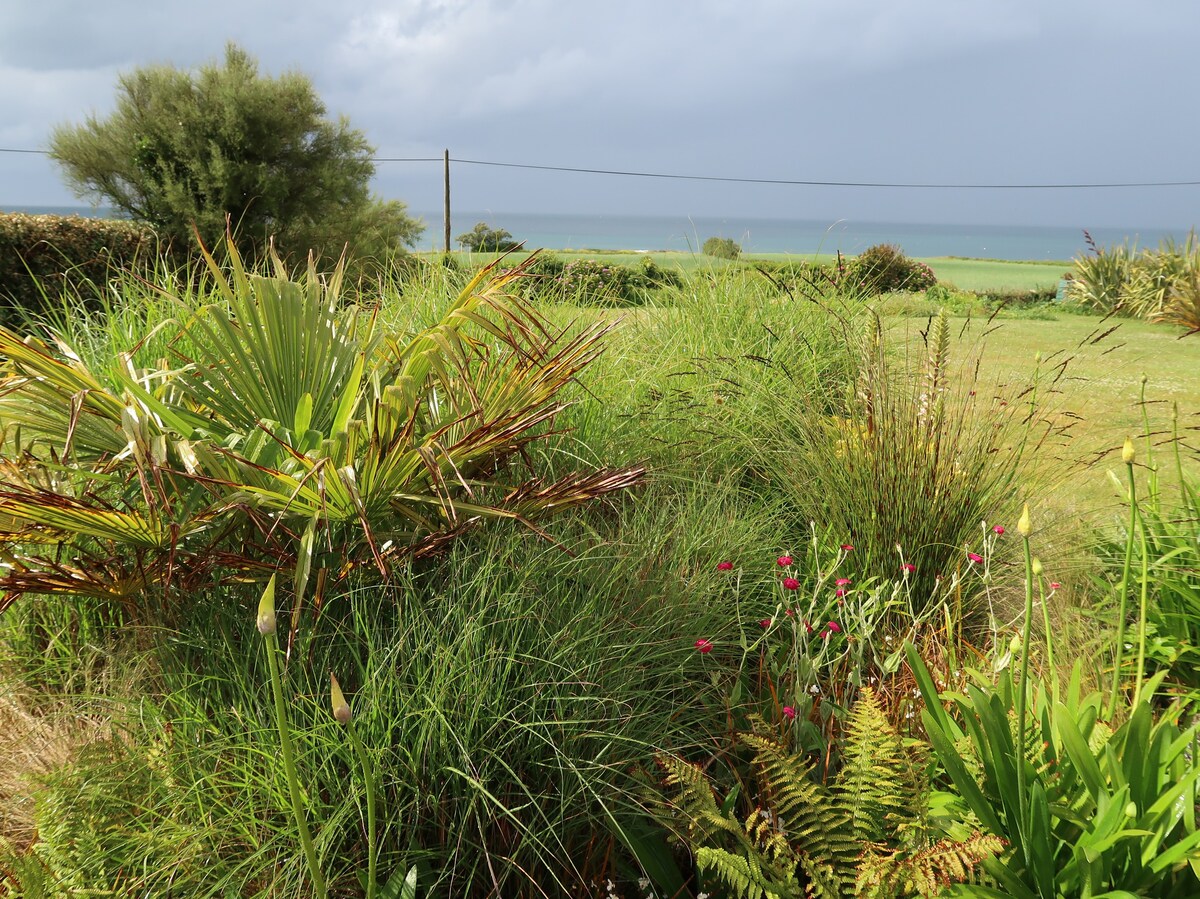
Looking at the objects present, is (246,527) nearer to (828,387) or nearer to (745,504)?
(745,504)

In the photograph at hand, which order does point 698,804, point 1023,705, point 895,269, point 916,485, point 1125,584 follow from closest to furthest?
point 1023,705
point 1125,584
point 698,804
point 916,485
point 895,269

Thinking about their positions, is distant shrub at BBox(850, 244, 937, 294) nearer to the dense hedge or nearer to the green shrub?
the green shrub

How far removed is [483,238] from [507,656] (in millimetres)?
4625

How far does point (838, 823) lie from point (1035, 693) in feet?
2.49

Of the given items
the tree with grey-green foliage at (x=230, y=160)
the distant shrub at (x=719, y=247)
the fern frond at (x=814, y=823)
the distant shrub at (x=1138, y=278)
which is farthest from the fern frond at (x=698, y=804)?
the tree with grey-green foliage at (x=230, y=160)

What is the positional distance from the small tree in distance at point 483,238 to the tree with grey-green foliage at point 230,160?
39.2ft

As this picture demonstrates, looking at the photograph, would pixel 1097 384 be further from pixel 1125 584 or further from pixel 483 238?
pixel 1125 584

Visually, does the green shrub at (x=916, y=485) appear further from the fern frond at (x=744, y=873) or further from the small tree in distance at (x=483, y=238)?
the small tree in distance at (x=483, y=238)

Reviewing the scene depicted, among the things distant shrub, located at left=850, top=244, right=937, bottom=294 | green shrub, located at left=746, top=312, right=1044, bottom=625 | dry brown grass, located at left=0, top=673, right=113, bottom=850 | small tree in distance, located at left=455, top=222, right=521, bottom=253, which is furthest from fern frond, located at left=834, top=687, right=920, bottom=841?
distant shrub, located at left=850, top=244, right=937, bottom=294

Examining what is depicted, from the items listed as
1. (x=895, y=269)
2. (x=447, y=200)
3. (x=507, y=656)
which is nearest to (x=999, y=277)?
(x=895, y=269)

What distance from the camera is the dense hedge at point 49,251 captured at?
894 centimetres

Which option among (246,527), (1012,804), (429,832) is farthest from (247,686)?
(1012,804)

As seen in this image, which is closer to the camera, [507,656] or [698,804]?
[698,804]

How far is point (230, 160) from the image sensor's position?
57.1 feet
